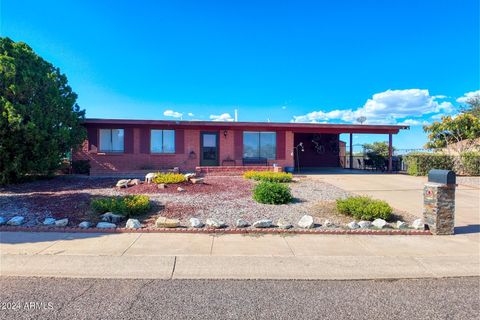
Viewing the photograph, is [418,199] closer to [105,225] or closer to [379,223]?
[379,223]

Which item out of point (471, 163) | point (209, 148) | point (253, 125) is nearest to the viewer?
point (471, 163)

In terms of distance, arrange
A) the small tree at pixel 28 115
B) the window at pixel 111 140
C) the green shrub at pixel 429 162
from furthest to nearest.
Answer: the green shrub at pixel 429 162 < the window at pixel 111 140 < the small tree at pixel 28 115

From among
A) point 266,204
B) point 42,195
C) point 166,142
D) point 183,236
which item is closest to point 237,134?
point 166,142

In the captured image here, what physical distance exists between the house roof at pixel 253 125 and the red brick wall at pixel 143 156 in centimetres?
50

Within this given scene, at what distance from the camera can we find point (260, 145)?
16141 mm

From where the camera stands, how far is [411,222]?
242 inches

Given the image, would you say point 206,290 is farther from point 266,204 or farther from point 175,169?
point 175,169

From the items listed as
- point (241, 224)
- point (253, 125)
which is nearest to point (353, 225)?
point (241, 224)

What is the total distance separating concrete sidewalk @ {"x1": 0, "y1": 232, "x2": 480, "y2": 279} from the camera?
12.1 feet

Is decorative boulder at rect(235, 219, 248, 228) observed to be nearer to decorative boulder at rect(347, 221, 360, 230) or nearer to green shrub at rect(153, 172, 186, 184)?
decorative boulder at rect(347, 221, 360, 230)

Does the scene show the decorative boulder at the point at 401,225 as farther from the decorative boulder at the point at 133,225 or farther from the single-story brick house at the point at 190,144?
the single-story brick house at the point at 190,144

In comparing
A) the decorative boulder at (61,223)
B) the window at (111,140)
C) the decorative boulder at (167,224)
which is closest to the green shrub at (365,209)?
the decorative boulder at (167,224)

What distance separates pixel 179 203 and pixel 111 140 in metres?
9.65

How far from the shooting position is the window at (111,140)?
1483 centimetres
